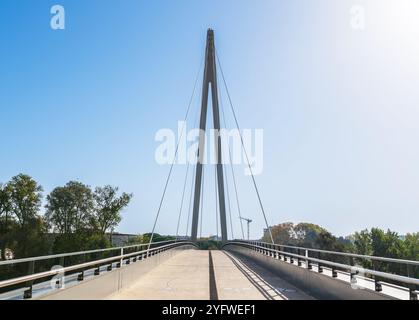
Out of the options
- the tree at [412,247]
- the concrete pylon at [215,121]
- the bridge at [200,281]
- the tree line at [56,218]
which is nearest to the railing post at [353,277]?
the bridge at [200,281]

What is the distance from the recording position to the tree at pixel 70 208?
A: 90.0 metres

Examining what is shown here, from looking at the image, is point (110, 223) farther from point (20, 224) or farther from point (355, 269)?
point (355, 269)

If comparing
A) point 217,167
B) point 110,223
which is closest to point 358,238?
point 110,223

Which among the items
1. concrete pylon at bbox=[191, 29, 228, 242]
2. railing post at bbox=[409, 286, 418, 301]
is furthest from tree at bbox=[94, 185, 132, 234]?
railing post at bbox=[409, 286, 418, 301]

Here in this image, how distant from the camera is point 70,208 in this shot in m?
91.9

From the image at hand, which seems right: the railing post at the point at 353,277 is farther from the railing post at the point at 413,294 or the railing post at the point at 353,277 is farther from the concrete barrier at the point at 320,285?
the railing post at the point at 413,294

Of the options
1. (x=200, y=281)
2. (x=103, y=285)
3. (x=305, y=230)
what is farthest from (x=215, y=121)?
(x=305, y=230)

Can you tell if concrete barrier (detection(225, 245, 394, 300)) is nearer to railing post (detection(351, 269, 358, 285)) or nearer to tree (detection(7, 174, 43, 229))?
railing post (detection(351, 269, 358, 285))

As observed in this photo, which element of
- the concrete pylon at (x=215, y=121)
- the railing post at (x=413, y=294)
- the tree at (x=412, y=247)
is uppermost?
the concrete pylon at (x=215, y=121)

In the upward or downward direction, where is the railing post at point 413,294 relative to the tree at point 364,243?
upward

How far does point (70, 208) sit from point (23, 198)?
1045 centimetres
